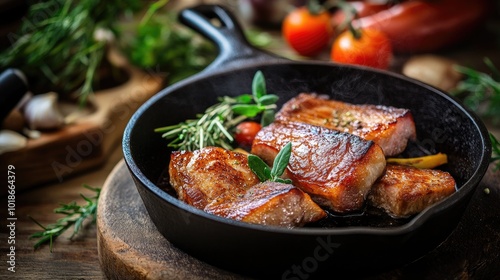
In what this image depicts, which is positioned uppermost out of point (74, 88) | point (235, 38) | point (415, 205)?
point (235, 38)

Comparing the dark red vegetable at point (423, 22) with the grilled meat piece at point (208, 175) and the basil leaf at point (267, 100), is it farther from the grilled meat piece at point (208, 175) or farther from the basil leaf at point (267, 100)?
the grilled meat piece at point (208, 175)

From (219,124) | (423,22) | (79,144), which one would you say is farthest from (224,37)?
(423,22)

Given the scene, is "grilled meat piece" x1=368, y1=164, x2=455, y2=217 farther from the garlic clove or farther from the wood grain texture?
the garlic clove

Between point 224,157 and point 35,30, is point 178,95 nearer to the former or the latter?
point 224,157

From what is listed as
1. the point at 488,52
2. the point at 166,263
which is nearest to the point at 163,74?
the point at 166,263

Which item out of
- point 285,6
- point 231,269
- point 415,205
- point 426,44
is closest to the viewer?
point 231,269

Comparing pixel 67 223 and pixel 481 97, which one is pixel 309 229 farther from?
pixel 481 97

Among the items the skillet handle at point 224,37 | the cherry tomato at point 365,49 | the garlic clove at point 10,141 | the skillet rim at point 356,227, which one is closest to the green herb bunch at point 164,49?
the skillet handle at point 224,37
